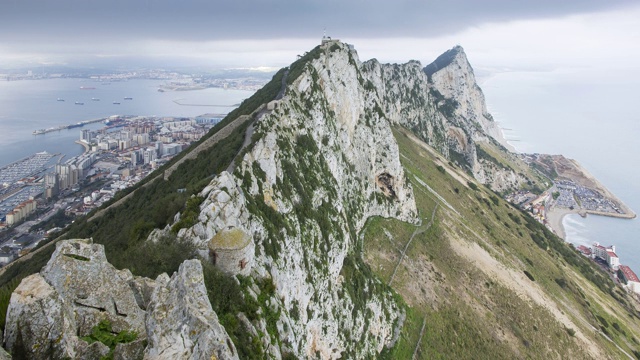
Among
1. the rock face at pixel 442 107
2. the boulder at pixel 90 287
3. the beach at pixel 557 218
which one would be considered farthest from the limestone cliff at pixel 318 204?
the beach at pixel 557 218

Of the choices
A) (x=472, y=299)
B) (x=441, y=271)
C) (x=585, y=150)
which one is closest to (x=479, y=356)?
(x=472, y=299)

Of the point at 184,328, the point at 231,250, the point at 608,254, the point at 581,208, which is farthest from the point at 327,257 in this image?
the point at 581,208

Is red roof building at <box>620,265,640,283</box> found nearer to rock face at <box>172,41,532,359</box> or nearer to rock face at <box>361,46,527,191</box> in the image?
rock face at <box>361,46,527,191</box>

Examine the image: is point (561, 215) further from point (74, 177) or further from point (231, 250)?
point (74, 177)

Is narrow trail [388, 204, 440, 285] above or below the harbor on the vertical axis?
above

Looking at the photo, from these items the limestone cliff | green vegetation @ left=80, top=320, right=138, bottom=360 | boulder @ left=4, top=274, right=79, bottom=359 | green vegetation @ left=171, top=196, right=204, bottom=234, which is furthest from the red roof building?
boulder @ left=4, top=274, right=79, bottom=359

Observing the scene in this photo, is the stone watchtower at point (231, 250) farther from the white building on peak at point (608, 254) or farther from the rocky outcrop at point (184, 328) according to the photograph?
the white building on peak at point (608, 254)
